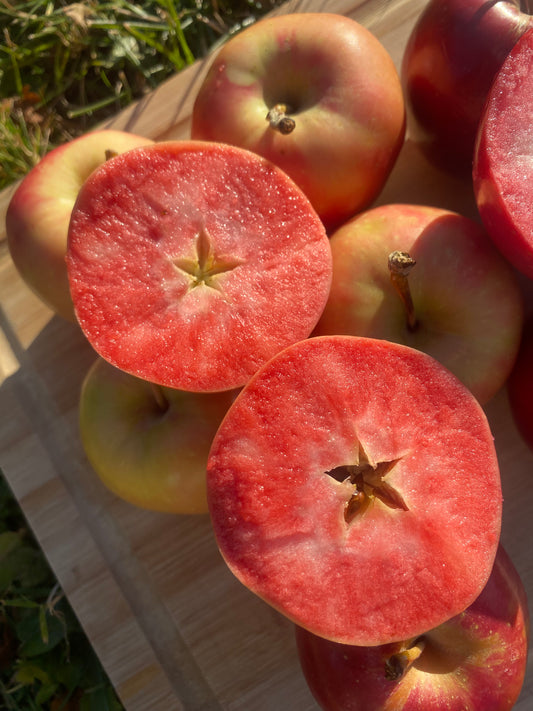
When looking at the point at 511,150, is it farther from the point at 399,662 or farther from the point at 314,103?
the point at 399,662

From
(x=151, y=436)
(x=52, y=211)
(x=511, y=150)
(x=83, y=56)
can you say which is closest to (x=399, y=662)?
(x=151, y=436)

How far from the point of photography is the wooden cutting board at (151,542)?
2.82ft

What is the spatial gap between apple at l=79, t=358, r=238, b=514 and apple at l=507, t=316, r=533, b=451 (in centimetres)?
35

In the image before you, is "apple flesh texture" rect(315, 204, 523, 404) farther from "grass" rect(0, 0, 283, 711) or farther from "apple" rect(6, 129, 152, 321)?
"grass" rect(0, 0, 283, 711)

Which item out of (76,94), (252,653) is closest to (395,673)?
(252,653)

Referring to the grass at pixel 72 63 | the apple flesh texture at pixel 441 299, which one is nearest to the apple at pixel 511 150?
the apple flesh texture at pixel 441 299

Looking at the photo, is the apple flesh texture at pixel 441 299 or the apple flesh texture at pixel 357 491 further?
the apple flesh texture at pixel 441 299

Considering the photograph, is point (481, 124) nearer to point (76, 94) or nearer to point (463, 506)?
point (463, 506)

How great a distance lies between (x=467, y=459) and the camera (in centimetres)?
61

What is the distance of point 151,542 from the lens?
2.99 ft

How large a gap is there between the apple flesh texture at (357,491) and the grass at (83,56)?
100 centimetres

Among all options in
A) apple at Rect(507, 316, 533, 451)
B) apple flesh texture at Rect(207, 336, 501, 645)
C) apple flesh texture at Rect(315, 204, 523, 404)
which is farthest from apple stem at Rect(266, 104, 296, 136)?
apple at Rect(507, 316, 533, 451)

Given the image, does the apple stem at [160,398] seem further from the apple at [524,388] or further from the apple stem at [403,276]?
the apple at [524,388]

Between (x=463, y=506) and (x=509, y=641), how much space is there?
0.65ft
